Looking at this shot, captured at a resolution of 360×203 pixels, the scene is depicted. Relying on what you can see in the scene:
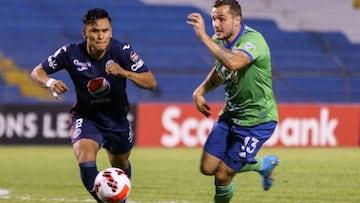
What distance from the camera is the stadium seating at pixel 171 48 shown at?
22.3 meters

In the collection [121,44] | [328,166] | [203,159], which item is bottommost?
[328,166]

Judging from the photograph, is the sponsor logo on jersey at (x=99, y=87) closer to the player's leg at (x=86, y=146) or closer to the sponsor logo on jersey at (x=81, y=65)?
the sponsor logo on jersey at (x=81, y=65)

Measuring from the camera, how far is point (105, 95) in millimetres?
8000

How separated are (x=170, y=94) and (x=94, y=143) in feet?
48.3

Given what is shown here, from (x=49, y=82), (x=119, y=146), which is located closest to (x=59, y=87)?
(x=49, y=82)

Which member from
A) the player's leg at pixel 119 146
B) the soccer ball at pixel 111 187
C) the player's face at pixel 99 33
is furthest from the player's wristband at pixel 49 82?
the soccer ball at pixel 111 187

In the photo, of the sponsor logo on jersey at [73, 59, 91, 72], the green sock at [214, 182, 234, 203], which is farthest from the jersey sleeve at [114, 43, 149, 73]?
the green sock at [214, 182, 234, 203]

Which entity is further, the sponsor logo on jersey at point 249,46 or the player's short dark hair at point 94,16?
the player's short dark hair at point 94,16

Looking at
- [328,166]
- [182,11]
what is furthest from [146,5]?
[328,166]

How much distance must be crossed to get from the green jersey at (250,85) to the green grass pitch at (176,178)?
65.6 inches

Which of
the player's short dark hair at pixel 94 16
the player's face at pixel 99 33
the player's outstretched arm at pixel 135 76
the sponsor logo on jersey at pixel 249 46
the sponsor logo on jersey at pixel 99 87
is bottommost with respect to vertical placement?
the sponsor logo on jersey at pixel 99 87

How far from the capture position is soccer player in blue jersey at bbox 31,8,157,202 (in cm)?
769

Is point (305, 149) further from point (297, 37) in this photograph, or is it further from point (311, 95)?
point (297, 37)

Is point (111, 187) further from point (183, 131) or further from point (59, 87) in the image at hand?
point (183, 131)
